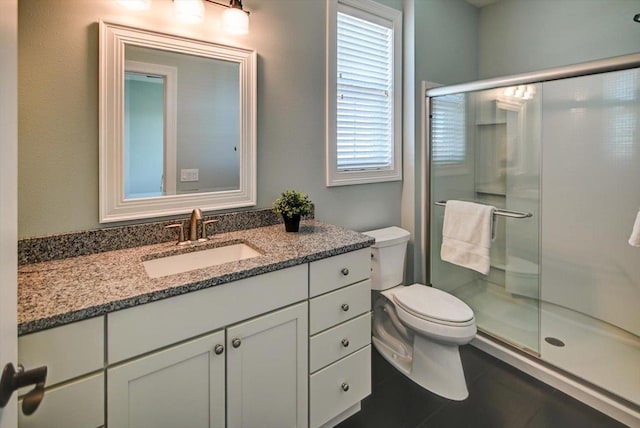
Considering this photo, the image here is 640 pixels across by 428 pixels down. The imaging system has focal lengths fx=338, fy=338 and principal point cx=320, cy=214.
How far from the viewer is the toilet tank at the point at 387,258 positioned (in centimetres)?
216

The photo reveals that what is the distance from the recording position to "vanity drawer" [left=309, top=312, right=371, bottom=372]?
1487 millimetres

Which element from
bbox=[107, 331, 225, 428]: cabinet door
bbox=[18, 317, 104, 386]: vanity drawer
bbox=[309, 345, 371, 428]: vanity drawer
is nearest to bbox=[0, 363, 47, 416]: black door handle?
bbox=[18, 317, 104, 386]: vanity drawer

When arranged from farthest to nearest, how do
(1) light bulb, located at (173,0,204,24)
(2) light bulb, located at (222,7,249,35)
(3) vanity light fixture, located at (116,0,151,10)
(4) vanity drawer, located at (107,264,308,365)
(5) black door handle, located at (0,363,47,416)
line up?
(2) light bulb, located at (222,7,249,35) → (1) light bulb, located at (173,0,204,24) → (3) vanity light fixture, located at (116,0,151,10) → (4) vanity drawer, located at (107,264,308,365) → (5) black door handle, located at (0,363,47,416)

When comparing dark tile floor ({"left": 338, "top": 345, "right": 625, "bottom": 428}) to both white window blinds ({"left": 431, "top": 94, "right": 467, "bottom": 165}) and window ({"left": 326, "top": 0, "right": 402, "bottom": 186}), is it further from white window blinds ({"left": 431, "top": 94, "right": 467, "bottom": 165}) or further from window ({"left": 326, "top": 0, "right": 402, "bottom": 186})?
white window blinds ({"left": 431, "top": 94, "right": 467, "bottom": 165})

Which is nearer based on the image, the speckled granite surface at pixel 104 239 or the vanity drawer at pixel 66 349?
the vanity drawer at pixel 66 349

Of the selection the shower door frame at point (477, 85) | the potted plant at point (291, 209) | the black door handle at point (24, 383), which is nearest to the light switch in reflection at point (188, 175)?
the potted plant at point (291, 209)

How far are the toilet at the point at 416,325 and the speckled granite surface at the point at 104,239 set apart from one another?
0.95m

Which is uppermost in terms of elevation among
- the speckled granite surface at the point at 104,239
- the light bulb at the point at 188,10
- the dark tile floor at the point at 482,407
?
the light bulb at the point at 188,10

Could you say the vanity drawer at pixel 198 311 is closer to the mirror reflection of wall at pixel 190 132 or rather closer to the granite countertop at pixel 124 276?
the granite countertop at pixel 124 276

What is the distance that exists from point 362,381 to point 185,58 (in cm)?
178

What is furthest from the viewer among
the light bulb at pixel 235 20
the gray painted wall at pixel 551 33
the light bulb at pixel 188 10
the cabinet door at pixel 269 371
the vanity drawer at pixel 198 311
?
the gray painted wall at pixel 551 33

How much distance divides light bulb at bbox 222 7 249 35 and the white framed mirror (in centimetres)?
9

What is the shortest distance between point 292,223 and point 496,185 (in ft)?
5.60

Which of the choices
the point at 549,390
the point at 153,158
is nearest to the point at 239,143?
the point at 153,158
